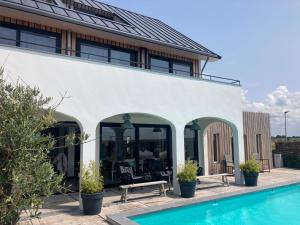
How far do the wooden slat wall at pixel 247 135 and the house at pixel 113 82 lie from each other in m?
0.92

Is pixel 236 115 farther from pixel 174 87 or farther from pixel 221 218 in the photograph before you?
pixel 221 218

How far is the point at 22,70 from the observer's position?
29.0ft

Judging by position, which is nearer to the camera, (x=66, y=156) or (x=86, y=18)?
(x=86, y=18)

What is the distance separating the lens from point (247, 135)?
20.1m

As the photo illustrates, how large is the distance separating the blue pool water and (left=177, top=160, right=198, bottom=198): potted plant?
0.74 metres

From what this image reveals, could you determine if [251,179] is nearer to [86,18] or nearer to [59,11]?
[86,18]

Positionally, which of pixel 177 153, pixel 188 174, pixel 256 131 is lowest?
pixel 188 174

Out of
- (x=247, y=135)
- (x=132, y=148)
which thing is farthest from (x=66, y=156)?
(x=247, y=135)

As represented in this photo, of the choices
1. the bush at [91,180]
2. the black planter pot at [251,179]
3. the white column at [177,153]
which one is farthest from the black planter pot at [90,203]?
the black planter pot at [251,179]

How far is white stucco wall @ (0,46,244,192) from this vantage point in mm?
9148

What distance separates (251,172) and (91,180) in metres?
8.30

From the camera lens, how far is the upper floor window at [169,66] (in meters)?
15.7

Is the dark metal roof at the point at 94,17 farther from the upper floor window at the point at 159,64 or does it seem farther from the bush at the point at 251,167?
the bush at the point at 251,167

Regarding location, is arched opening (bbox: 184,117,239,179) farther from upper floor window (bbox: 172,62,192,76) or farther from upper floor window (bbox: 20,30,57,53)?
upper floor window (bbox: 20,30,57,53)
